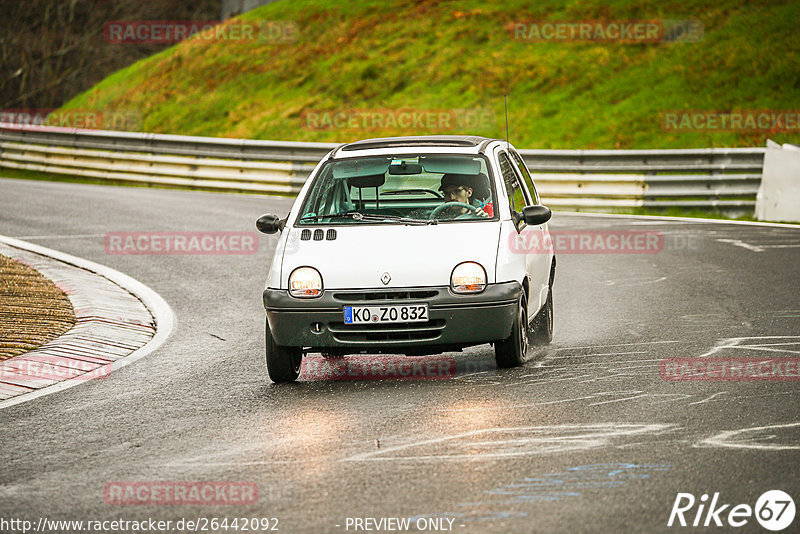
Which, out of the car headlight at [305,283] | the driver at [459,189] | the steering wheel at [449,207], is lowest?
the car headlight at [305,283]

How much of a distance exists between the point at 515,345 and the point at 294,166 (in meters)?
15.9

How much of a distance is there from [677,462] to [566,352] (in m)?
3.17

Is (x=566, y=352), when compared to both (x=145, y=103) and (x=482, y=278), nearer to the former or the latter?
(x=482, y=278)

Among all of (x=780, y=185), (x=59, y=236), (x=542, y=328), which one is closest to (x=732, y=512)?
(x=542, y=328)

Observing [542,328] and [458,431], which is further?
[542,328]

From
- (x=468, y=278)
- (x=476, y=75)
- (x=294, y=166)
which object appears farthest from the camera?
(x=476, y=75)

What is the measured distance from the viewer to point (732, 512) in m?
4.98

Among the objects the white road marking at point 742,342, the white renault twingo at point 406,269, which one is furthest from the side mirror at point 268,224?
the white road marking at point 742,342

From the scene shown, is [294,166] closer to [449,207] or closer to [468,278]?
[449,207]

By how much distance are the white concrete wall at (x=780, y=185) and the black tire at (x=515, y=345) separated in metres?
11.5

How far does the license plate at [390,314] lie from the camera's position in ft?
25.3

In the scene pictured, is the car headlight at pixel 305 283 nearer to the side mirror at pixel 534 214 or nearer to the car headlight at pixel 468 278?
the car headlight at pixel 468 278

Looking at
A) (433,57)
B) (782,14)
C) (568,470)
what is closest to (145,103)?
(433,57)

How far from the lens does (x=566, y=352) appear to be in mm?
8891
